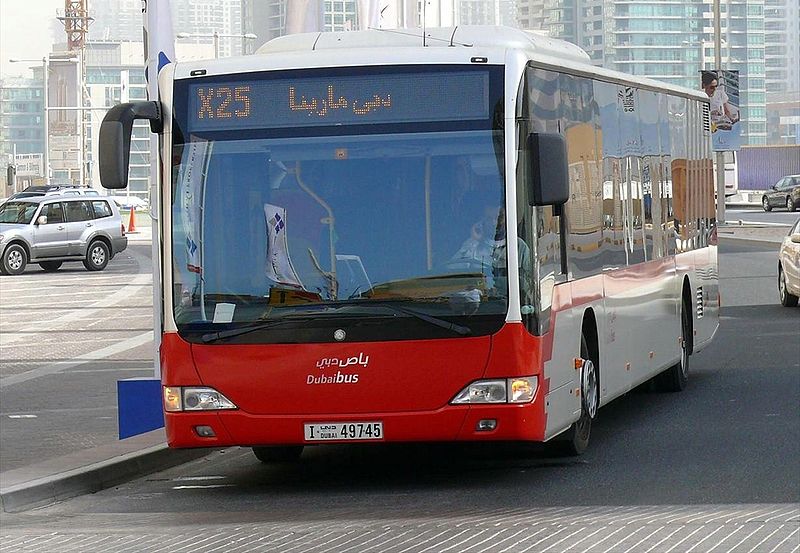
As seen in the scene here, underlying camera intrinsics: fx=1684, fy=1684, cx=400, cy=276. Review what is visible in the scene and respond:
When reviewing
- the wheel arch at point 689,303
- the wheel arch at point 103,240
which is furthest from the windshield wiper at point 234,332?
the wheel arch at point 103,240

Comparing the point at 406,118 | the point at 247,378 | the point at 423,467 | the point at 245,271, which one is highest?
the point at 406,118

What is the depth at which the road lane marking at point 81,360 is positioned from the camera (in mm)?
18656

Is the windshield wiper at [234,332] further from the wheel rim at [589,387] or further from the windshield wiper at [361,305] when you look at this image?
the wheel rim at [589,387]

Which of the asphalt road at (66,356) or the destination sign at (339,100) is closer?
the destination sign at (339,100)

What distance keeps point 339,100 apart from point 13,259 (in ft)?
114

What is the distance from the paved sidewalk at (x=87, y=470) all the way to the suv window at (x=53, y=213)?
32047 mm

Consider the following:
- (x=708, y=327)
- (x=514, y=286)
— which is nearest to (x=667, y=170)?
(x=708, y=327)

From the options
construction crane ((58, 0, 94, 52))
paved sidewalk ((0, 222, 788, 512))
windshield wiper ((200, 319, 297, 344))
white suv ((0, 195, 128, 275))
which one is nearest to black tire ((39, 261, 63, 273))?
white suv ((0, 195, 128, 275))

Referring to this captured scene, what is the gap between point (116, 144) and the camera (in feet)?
30.6

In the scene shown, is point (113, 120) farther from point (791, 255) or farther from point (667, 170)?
point (791, 255)

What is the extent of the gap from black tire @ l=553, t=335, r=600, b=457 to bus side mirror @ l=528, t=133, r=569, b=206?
1793mm

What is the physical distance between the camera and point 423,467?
11016 millimetres

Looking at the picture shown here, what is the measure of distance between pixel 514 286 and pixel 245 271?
154 cm

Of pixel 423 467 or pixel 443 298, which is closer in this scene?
pixel 443 298
